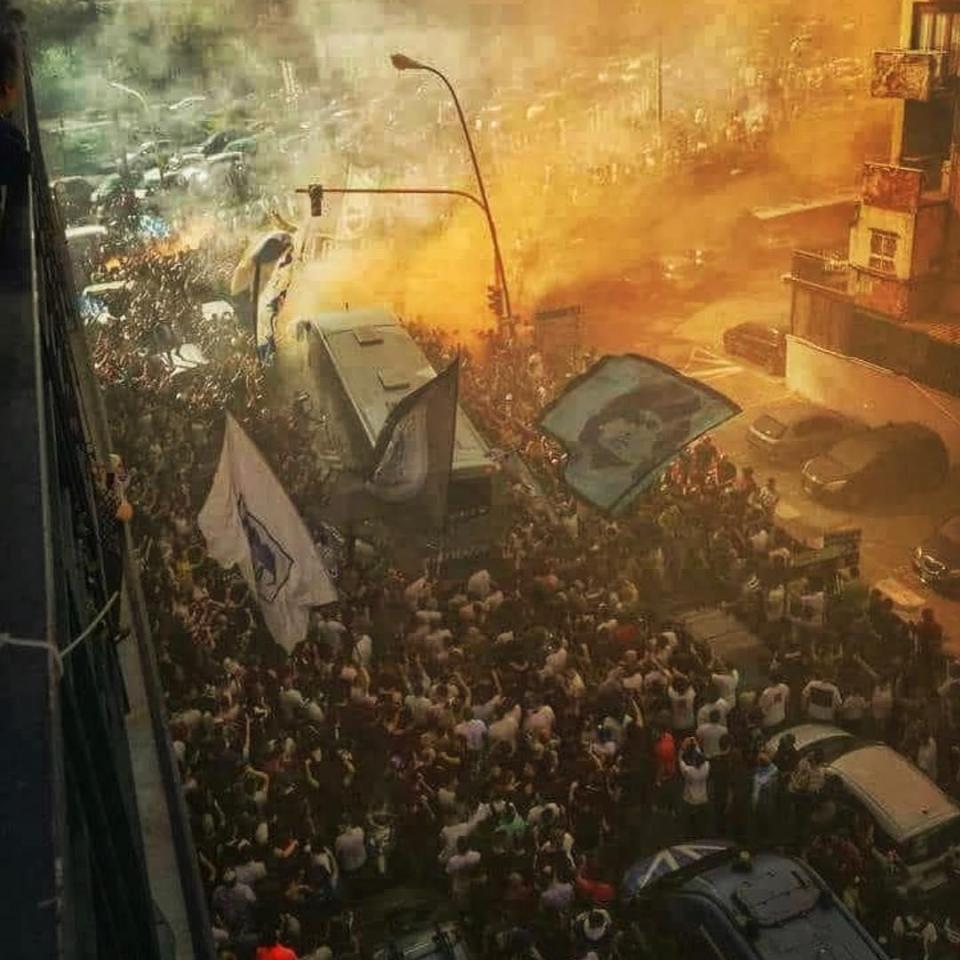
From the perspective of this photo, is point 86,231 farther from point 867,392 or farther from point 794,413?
point 867,392

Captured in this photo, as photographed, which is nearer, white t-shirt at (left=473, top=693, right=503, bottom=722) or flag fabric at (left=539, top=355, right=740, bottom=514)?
white t-shirt at (left=473, top=693, right=503, bottom=722)

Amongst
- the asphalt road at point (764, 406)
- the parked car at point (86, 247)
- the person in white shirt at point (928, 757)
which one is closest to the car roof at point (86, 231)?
the parked car at point (86, 247)

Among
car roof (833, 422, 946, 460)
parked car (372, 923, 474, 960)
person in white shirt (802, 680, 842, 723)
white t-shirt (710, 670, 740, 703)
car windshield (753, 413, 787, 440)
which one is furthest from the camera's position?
car windshield (753, 413, 787, 440)

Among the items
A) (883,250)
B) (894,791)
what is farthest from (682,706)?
(883,250)

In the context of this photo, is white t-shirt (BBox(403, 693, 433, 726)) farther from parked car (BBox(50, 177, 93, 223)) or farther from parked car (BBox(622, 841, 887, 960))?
parked car (BBox(50, 177, 93, 223))

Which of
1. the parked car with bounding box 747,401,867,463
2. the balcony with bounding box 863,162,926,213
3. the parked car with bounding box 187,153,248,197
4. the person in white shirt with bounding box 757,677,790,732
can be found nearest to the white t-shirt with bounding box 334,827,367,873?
the person in white shirt with bounding box 757,677,790,732

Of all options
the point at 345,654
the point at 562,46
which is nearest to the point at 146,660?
the point at 345,654
